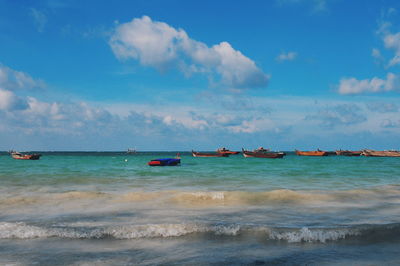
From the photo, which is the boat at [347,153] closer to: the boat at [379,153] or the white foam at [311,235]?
the boat at [379,153]

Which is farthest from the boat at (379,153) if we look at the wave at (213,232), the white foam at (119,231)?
the white foam at (119,231)

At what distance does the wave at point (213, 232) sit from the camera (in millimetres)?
9359

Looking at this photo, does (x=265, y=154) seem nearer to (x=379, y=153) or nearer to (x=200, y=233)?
(x=379, y=153)

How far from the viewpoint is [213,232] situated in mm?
9883

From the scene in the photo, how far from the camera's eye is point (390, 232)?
9.76m

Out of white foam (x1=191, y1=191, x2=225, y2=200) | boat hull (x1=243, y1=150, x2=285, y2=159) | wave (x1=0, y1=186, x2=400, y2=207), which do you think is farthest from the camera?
boat hull (x1=243, y1=150, x2=285, y2=159)

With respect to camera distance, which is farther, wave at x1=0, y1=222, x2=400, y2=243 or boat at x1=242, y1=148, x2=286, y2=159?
boat at x1=242, y1=148, x2=286, y2=159

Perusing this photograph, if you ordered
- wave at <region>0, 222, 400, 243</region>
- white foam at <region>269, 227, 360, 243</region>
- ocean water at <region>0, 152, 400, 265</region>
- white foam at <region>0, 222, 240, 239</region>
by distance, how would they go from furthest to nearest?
white foam at <region>0, 222, 240, 239</region> < wave at <region>0, 222, 400, 243</region> < white foam at <region>269, 227, 360, 243</region> < ocean water at <region>0, 152, 400, 265</region>

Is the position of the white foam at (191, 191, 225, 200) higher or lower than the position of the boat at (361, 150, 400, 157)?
lower

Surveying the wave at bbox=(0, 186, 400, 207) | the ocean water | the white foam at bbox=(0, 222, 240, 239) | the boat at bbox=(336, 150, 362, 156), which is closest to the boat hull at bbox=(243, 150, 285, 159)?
the boat at bbox=(336, 150, 362, 156)

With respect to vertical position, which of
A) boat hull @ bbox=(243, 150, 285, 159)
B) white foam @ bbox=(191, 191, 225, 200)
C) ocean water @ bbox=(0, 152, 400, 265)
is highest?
boat hull @ bbox=(243, 150, 285, 159)

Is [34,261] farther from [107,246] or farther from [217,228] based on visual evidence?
[217,228]

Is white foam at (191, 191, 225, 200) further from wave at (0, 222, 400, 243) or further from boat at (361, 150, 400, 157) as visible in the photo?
boat at (361, 150, 400, 157)

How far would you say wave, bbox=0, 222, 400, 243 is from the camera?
30.7 ft
